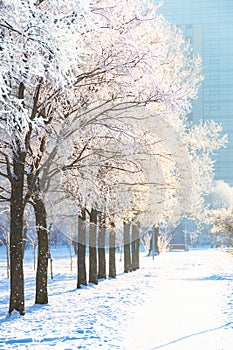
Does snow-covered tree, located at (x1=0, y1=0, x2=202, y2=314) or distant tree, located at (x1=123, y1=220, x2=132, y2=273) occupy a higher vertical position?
snow-covered tree, located at (x1=0, y1=0, x2=202, y2=314)

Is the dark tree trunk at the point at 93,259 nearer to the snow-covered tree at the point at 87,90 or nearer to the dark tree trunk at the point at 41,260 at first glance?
the dark tree trunk at the point at 41,260

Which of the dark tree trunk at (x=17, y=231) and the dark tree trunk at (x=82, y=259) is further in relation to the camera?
the dark tree trunk at (x=82, y=259)

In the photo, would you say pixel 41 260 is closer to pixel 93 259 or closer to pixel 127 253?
pixel 93 259

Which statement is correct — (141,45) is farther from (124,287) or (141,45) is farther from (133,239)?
(133,239)

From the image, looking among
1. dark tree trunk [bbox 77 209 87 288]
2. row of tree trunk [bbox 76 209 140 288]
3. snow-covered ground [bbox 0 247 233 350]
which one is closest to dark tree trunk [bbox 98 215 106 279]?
row of tree trunk [bbox 76 209 140 288]

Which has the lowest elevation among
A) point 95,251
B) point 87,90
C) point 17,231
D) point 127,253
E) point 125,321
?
point 125,321

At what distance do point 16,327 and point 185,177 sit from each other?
13878 mm

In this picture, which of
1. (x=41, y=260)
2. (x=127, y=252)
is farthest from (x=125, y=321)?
(x=127, y=252)

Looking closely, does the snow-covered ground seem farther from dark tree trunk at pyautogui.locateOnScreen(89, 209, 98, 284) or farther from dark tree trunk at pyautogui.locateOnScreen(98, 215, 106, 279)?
dark tree trunk at pyautogui.locateOnScreen(98, 215, 106, 279)

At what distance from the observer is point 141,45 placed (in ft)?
39.9

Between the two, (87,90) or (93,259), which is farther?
(93,259)

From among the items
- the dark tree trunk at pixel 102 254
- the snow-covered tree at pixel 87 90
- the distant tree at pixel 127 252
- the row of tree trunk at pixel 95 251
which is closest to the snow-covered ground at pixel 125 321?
the snow-covered tree at pixel 87 90

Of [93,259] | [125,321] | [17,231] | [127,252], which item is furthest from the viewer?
[127,252]

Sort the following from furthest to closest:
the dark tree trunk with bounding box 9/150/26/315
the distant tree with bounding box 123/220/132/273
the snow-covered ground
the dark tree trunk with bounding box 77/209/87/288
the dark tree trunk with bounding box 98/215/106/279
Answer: the distant tree with bounding box 123/220/132/273
the dark tree trunk with bounding box 98/215/106/279
the dark tree trunk with bounding box 77/209/87/288
the dark tree trunk with bounding box 9/150/26/315
the snow-covered ground
